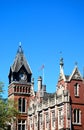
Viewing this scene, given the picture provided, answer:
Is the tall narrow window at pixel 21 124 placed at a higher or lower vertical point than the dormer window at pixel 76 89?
lower

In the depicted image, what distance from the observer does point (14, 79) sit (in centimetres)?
9331

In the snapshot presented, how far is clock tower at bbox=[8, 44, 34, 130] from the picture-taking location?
9200 cm

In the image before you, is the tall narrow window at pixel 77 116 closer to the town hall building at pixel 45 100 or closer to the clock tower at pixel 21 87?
the town hall building at pixel 45 100

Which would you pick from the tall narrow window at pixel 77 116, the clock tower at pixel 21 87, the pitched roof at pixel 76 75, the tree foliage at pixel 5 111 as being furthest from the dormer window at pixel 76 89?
the clock tower at pixel 21 87

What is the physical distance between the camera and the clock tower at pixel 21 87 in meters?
92.0

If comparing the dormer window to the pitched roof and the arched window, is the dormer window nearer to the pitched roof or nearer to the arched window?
the pitched roof

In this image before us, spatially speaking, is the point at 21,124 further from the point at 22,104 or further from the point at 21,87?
the point at 21,87

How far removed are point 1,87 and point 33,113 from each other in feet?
68.3

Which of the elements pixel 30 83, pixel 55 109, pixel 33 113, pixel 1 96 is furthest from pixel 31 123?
pixel 1 96

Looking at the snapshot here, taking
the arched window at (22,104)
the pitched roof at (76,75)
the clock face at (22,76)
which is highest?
the clock face at (22,76)

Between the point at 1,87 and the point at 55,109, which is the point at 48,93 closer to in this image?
the point at 55,109

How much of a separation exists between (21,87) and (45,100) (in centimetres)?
1091

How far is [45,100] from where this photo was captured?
276 feet

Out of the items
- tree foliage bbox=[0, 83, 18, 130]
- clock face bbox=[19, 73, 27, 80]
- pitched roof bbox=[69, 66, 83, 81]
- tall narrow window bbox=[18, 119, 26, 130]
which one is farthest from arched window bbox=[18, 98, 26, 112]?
pitched roof bbox=[69, 66, 83, 81]
